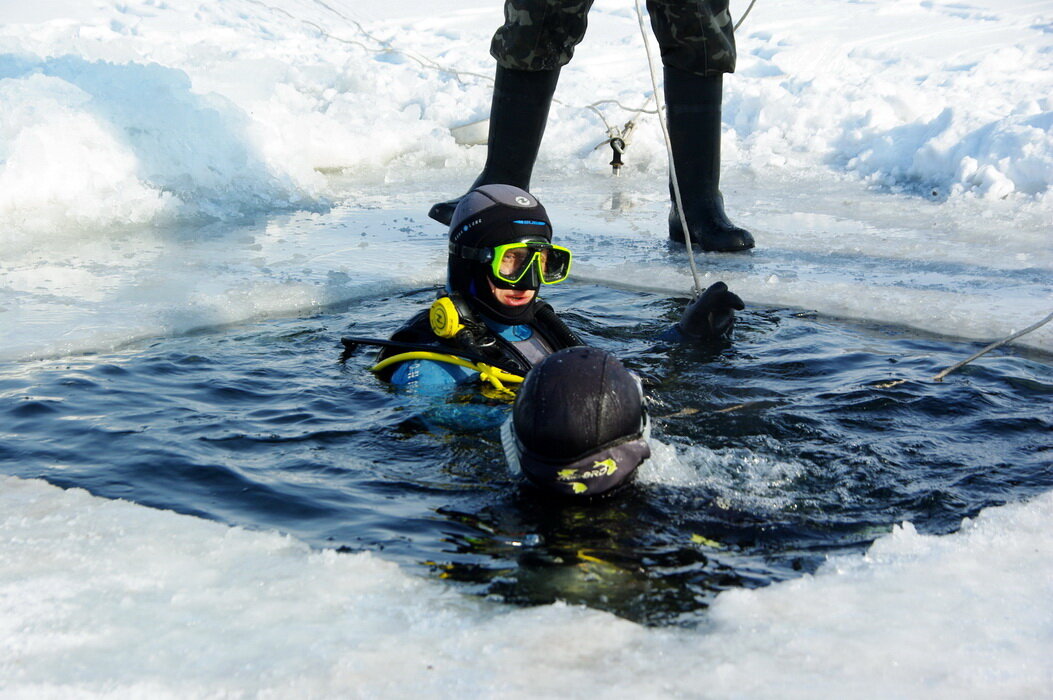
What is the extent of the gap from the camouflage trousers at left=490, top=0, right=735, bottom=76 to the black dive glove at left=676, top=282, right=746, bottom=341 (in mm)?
1704

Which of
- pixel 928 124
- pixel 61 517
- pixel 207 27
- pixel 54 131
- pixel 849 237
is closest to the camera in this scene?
pixel 61 517

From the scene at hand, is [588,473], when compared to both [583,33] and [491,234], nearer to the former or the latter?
[491,234]

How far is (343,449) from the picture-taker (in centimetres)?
360

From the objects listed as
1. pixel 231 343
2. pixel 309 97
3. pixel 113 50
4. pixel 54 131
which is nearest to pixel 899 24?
pixel 309 97

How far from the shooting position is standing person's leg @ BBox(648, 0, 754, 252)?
222 inches

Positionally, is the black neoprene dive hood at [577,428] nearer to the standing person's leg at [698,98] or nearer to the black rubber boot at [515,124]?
the black rubber boot at [515,124]

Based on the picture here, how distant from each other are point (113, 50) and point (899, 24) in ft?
34.4

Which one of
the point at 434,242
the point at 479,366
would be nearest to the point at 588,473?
the point at 479,366

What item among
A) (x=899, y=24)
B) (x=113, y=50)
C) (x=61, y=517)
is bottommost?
(x=61, y=517)

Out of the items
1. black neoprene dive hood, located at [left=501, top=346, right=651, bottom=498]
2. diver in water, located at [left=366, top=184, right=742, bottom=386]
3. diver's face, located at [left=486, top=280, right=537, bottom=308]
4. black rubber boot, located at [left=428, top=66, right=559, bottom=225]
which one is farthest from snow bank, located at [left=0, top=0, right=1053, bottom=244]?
black neoprene dive hood, located at [left=501, top=346, right=651, bottom=498]

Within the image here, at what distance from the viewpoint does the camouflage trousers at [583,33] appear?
18.0ft

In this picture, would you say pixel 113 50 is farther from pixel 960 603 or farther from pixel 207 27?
pixel 960 603

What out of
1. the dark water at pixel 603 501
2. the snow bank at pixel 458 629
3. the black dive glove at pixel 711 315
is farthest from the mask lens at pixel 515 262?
the snow bank at pixel 458 629

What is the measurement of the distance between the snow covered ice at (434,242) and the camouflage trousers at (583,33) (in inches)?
45.2
